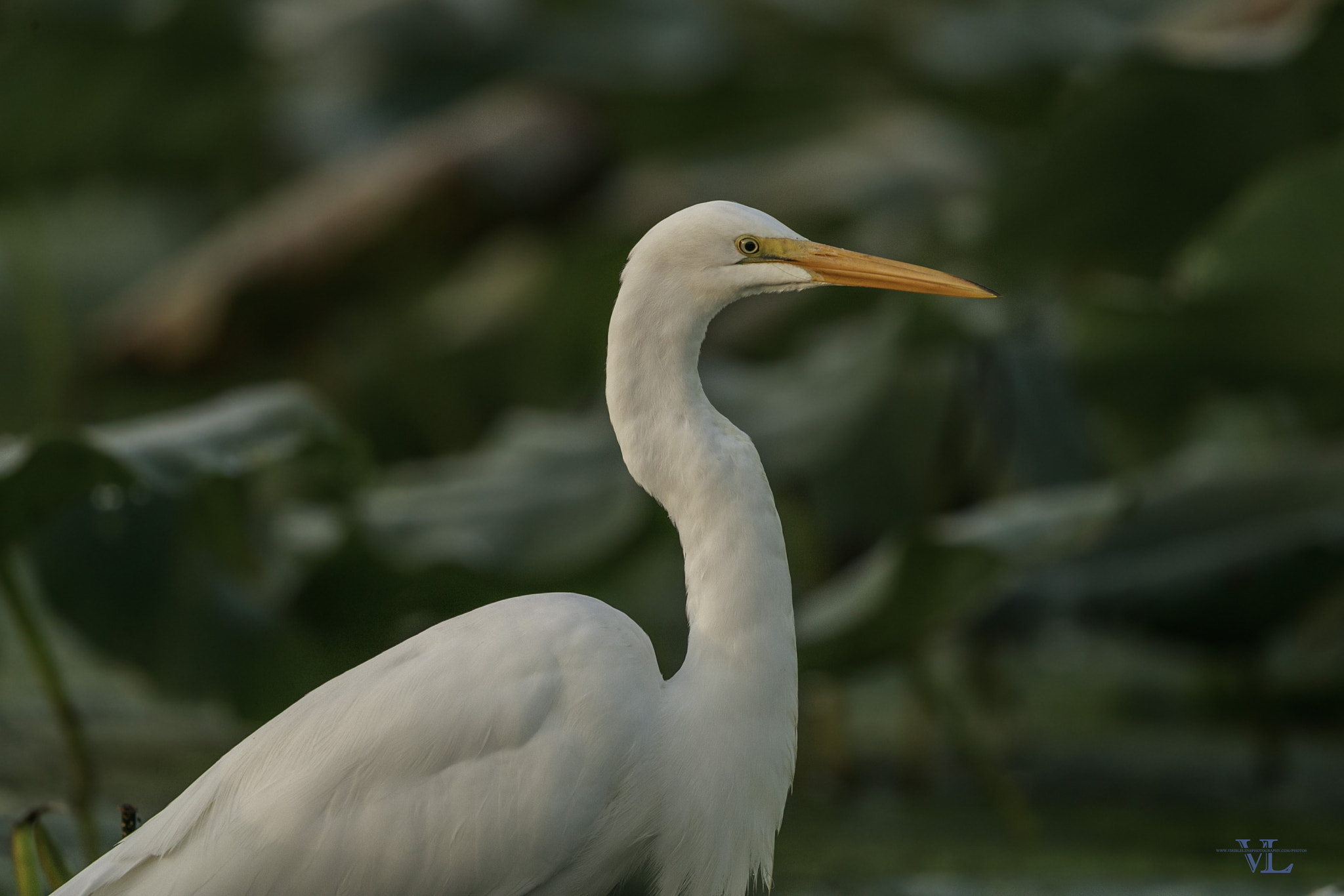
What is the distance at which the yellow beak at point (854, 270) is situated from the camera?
1285 mm

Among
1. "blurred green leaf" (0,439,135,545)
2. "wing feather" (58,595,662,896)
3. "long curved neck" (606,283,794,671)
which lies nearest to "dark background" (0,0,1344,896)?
"blurred green leaf" (0,439,135,545)

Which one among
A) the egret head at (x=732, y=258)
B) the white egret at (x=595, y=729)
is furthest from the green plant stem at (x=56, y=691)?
the egret head at (x=732, y=258)

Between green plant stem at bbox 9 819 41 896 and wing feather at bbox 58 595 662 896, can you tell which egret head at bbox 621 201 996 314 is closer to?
wing feather at bbox 58 595 662 896

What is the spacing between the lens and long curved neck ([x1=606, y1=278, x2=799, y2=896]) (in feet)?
4.19

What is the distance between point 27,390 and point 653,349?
4534 millimetres

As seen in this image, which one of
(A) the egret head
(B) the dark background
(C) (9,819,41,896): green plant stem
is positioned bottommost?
(C) (9,819,41,896): green plant stem

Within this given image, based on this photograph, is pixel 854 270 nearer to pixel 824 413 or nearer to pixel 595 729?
pixel 595 729

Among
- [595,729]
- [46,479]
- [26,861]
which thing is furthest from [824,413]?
[26,861]

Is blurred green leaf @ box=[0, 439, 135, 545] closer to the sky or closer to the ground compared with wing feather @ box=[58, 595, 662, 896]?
closer to the sky

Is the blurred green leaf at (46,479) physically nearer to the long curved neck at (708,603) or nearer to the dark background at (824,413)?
the dark background at (824,413)

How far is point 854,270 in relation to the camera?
1295 mm

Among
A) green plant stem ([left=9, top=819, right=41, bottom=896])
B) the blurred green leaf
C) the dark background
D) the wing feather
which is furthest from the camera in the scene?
the dark background

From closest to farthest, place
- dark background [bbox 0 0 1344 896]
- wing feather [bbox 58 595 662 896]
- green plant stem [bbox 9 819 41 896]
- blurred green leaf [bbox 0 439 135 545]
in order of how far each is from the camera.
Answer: wing feather [bbox 58 595 662 896] → green plant stem [bbox 9 819 41 896] → blurred green leaf [bbox 0 439 135 545] → dark background [bbox 0 0 1344 896]

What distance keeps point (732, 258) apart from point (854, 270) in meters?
0.11
